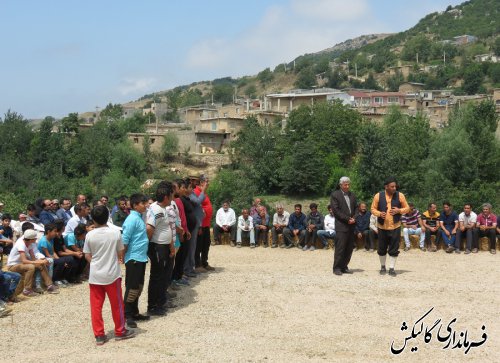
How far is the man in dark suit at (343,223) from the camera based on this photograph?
10.7 metres

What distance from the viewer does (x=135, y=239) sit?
7.45 meters

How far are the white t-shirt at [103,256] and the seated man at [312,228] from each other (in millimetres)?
8761

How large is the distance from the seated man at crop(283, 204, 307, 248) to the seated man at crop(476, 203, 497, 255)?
14.2ft

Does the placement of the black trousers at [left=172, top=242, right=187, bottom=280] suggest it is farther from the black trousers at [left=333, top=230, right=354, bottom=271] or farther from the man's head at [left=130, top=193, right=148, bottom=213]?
the black trousers at [left=333, top=230, right=354, bottom=271]

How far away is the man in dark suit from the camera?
423 inches

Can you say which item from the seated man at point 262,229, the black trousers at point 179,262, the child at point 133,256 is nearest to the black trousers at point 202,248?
the black trousers at point 179,262

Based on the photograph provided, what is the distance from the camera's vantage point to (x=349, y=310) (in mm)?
8086

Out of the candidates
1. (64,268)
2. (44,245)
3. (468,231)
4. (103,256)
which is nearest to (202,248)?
(64,268)

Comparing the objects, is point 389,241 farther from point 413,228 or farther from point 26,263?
point 26,263

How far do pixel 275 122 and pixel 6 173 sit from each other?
3061cm

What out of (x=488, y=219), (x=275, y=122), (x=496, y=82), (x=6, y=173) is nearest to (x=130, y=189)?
(x=6, y=173)

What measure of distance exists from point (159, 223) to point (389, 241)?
486 cm

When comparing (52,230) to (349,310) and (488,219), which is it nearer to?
(349,310)

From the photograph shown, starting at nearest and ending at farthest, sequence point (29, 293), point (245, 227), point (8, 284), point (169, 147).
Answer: point (8, 284), point (29, 293), point (245, 227), point (169, 147)
